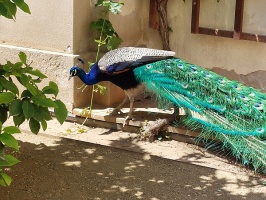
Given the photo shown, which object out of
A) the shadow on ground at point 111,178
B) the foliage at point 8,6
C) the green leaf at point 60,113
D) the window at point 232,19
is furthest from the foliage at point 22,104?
A: the window at point 232,19

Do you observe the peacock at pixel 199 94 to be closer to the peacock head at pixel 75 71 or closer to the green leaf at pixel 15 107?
the peacock head at pixel 75 71

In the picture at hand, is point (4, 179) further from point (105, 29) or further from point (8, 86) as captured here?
point (105, 29)

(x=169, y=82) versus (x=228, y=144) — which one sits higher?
(x=169, y=82)

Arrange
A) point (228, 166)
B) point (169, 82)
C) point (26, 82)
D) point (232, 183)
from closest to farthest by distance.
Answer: point (26, 82) < point (232, 183) < point (228, 166) < point (169, 82)

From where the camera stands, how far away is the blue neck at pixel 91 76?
5.72 meters

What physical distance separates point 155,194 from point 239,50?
2.58m

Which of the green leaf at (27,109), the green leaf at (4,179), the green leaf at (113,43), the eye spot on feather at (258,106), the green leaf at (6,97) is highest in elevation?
the green leaf at (113,43)

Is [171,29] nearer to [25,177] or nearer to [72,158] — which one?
[72,158]

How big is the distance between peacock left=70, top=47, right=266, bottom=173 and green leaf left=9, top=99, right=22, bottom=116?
98.9 inches

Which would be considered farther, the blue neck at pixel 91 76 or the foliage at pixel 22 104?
the blue neck at pixel 91 76

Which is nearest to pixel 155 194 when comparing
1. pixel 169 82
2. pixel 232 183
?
pixel 232 183

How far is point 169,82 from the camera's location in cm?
543

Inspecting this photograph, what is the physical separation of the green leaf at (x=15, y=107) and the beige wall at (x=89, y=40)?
119 inches

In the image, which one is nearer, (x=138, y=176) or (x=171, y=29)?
(x=138, y=176)
